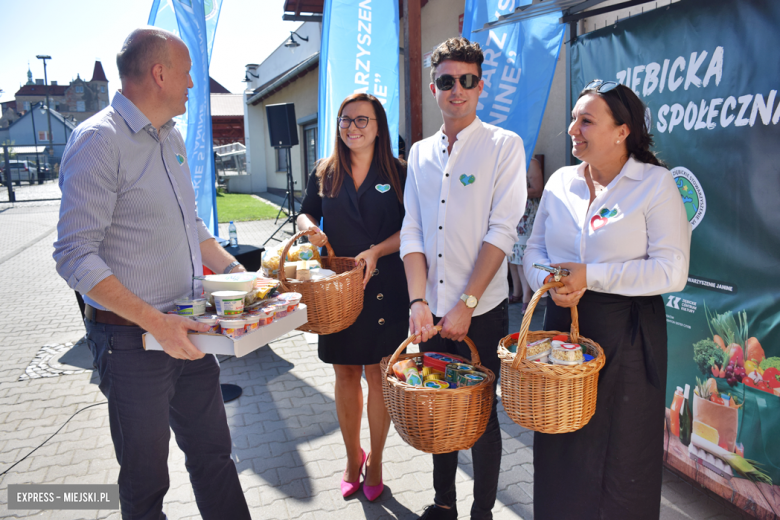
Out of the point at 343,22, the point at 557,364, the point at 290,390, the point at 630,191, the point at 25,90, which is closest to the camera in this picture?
the point at 557,364

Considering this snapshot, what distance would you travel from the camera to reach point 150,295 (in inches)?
76.0

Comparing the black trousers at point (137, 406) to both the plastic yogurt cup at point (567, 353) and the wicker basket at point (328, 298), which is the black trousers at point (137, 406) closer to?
the wicker basket at point (328, 298)

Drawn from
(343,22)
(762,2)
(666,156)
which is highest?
(343,22)

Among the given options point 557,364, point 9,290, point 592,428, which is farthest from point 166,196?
point 9,290

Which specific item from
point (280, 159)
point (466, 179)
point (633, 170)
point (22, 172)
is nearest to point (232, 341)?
point (466, 179)

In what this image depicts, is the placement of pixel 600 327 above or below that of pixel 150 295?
below

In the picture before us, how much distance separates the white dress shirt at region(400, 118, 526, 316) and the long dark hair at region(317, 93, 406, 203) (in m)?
0.47

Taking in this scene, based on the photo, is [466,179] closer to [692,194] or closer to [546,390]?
[546,390]

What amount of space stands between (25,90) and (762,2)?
10566cm

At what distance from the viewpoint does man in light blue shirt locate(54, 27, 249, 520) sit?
1690 mm

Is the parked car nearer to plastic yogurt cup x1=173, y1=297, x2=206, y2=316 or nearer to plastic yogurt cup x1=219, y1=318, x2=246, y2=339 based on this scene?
plastic yogurt cup x1=173, y1=297, x2=206, y2=316

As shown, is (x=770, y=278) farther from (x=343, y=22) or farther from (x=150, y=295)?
(x=343, y=22)

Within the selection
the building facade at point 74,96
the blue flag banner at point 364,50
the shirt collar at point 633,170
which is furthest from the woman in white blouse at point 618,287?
the building facade at point 74,96

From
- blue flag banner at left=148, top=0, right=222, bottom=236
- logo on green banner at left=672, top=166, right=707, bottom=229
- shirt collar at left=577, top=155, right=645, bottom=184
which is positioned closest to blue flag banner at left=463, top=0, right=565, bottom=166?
logo on green banner at left=672, top=166, right=707, bottom=229
